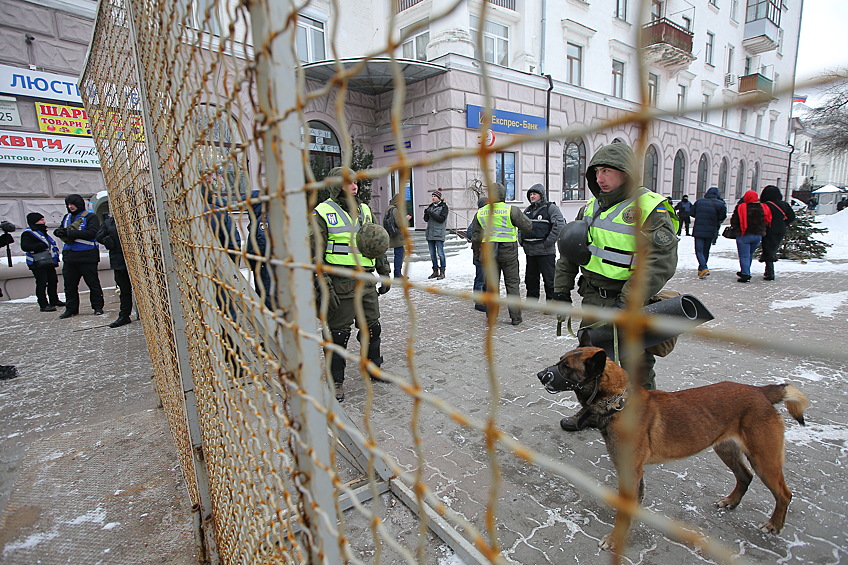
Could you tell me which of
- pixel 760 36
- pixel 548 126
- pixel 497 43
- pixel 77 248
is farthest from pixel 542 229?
pixel 760 36

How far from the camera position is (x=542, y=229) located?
5.89 meters

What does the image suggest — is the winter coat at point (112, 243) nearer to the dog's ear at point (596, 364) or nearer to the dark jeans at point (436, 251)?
the dark jeans at point (436, 251)

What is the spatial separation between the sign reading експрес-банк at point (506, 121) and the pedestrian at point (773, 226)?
6731mm

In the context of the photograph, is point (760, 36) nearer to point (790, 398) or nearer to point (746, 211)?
point (746, 211)

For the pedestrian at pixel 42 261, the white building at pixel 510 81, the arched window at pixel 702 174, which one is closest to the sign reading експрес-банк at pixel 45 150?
the pedestrian at pixel 42 261

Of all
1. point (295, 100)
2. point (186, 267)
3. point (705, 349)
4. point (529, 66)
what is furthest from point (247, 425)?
point (529, 66)

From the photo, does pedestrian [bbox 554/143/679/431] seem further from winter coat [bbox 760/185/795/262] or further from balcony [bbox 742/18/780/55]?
balcony [bbox 742/18/780/55]

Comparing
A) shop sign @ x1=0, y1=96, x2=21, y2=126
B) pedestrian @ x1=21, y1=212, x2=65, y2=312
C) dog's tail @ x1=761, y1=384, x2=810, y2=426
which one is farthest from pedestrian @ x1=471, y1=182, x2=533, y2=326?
shop sign @ x1=0, y1=96, x2=21, y2=126

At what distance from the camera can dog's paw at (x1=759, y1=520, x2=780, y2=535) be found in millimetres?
2117

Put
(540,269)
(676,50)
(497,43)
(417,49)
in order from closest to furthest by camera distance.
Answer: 1. (540,269)
2. (497,43)
3. (417,49)
4. (676,50)

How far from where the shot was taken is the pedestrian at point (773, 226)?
7500mm

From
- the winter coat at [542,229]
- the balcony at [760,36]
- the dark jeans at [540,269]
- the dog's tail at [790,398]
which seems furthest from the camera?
the balcony at [760,36]

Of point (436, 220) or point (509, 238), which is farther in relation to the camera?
point (436, 220)

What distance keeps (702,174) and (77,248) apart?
2452 centimetres
